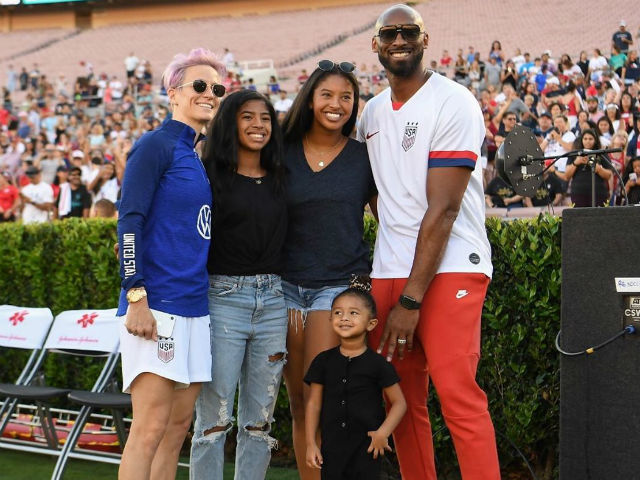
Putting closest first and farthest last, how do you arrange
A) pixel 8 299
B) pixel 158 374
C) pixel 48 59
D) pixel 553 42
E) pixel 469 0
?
1. pixel 158 374
2. pixel 8 299
3. pixel 553 42
4. pixel 469 0
5. pixel 48 59

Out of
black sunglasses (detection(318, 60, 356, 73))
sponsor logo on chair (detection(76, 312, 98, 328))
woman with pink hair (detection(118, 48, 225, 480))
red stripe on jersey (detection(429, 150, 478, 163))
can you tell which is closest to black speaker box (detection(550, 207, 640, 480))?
red stripe on jersey (detection(429, 150, 478, 163))

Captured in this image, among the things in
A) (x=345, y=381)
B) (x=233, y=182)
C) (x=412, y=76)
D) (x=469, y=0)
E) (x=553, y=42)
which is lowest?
(x=345, y=381)

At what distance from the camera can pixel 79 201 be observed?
13289 millimetres

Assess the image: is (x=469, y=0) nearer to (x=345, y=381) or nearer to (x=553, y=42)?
(x=553, y=42)

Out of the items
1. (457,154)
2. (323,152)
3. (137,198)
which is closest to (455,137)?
(457,154)

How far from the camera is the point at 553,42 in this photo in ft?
92.5

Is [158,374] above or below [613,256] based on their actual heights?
below

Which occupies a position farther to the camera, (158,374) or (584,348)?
(584,348)

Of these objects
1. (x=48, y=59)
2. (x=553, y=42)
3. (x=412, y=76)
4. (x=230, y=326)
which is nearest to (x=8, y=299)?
(x=230, y=326)

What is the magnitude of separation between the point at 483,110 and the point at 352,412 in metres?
12.4

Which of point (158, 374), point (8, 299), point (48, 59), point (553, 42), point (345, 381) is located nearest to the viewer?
point (158, 374)

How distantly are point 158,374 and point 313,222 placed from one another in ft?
3.22

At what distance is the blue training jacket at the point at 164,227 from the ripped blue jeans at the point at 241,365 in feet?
0.66

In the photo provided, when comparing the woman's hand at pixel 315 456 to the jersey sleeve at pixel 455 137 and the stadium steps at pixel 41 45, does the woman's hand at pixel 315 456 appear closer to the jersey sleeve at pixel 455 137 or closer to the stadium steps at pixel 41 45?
the jersey sleeve at pixel 455 137
